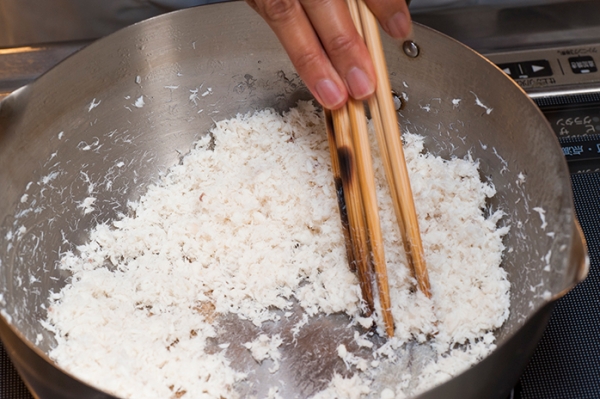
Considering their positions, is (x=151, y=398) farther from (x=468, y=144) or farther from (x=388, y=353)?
(x=468, y=144)

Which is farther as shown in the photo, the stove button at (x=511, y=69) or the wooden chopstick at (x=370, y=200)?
the stove button at (x=511, y=69)

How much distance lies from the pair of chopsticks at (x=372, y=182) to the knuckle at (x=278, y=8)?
0.38ft

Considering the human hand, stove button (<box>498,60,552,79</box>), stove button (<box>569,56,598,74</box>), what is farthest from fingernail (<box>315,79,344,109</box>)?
stove button (<box>569,56,598,74</box>)

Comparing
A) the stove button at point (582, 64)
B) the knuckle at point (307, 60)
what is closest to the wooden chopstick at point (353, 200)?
the knuckle at point (307, 60)

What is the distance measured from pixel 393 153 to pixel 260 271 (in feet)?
1.05

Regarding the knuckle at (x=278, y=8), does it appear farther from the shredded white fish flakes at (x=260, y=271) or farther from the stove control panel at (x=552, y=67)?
the stove control panel at (x=552, y=67)

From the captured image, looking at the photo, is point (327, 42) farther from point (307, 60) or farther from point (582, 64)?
point (582, 64)

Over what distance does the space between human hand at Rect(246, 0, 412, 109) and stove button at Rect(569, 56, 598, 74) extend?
496 millimetres

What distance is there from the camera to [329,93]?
0.87 metres

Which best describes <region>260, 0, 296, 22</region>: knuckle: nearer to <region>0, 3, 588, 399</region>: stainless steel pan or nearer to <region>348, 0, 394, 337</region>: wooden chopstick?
<region>348, 0, 394, 337</region>: wooden chopstick

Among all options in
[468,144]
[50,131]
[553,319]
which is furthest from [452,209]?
[50,131]

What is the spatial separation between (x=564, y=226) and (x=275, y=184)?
524 mm

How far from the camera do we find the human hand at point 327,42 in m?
0.82

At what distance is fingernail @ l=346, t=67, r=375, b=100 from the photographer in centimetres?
86
